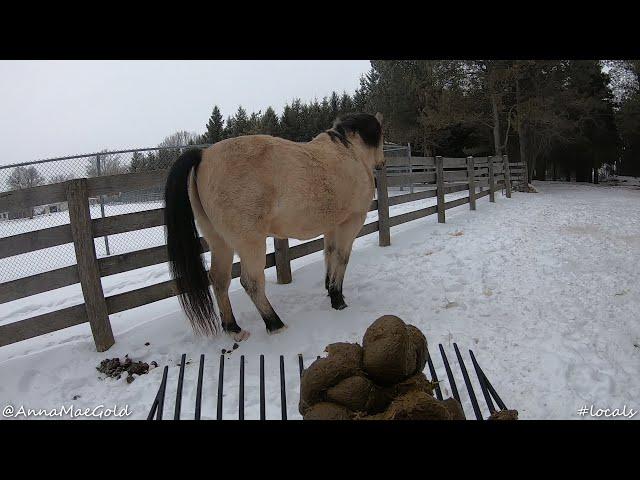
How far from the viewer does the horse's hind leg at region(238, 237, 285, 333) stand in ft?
9.98

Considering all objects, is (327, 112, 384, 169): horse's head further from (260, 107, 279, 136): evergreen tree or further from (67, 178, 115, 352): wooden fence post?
(260, 107, 279, 136): evergreen tree

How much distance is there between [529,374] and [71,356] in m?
3.25

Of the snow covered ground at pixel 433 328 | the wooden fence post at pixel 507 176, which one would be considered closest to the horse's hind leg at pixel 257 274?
the snow covered ground at pixel 433 328

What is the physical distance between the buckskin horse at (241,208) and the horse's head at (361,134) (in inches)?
17.5

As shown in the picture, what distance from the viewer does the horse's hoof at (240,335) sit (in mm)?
3188

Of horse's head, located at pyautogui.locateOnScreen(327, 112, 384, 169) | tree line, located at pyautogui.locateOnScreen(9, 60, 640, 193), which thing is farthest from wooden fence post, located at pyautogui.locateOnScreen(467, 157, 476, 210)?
horse's head, located at pyautogui.locateOnScreen(327, 112, 384, 169)

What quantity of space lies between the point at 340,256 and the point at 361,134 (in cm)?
128

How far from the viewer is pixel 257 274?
10.3 ft

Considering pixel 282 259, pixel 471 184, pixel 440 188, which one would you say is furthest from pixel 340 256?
pixel 471 184

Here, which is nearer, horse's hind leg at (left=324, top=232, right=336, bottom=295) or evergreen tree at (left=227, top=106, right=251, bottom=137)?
horse's hind leg at (left=324, top=232, right=336, bottom=295)

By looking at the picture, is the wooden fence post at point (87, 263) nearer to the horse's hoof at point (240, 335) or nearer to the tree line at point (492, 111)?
the horse's hoof at point (240, 335)

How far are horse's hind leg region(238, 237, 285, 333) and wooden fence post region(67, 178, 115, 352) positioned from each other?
113 centimetres
